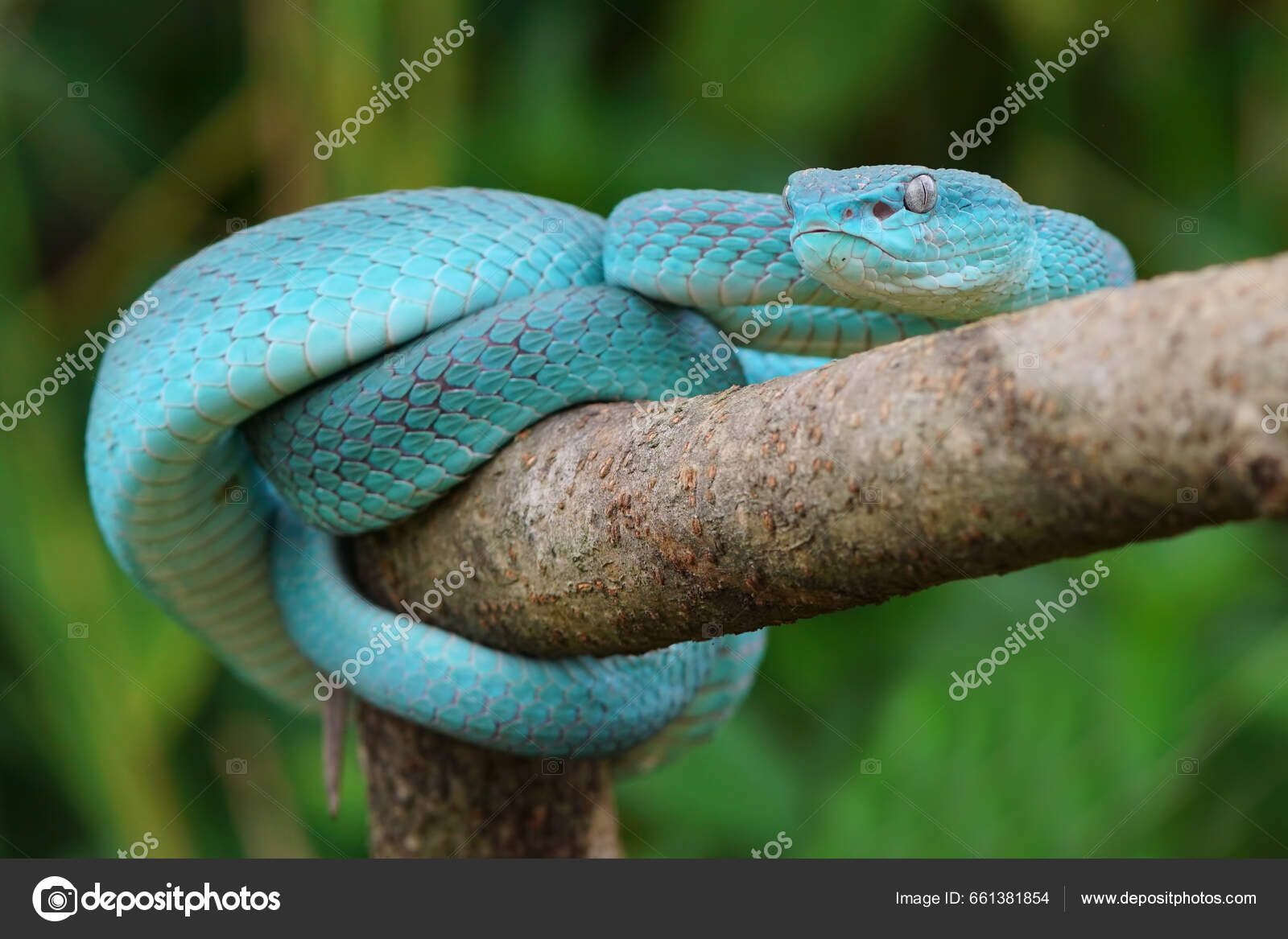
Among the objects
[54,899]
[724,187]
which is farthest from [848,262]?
[724,187]

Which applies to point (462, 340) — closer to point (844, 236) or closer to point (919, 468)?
point (844, 236)

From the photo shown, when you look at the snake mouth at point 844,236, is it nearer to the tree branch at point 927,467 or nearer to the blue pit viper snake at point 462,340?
the blue pit viper snake at point 462,340

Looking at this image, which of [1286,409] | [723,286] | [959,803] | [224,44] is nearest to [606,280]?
[723,286]

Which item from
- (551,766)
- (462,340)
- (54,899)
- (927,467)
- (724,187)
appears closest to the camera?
(927,467)

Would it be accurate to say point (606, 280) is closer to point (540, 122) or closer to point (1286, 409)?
point (1286, 409)

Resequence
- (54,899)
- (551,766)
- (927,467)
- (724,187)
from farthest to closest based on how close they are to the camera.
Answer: (724,187) < (551,766) < (54,899) < (927,467)

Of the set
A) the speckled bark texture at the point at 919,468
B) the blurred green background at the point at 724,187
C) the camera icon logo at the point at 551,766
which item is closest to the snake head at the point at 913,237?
the speckled bark texture at the point at 919,468
